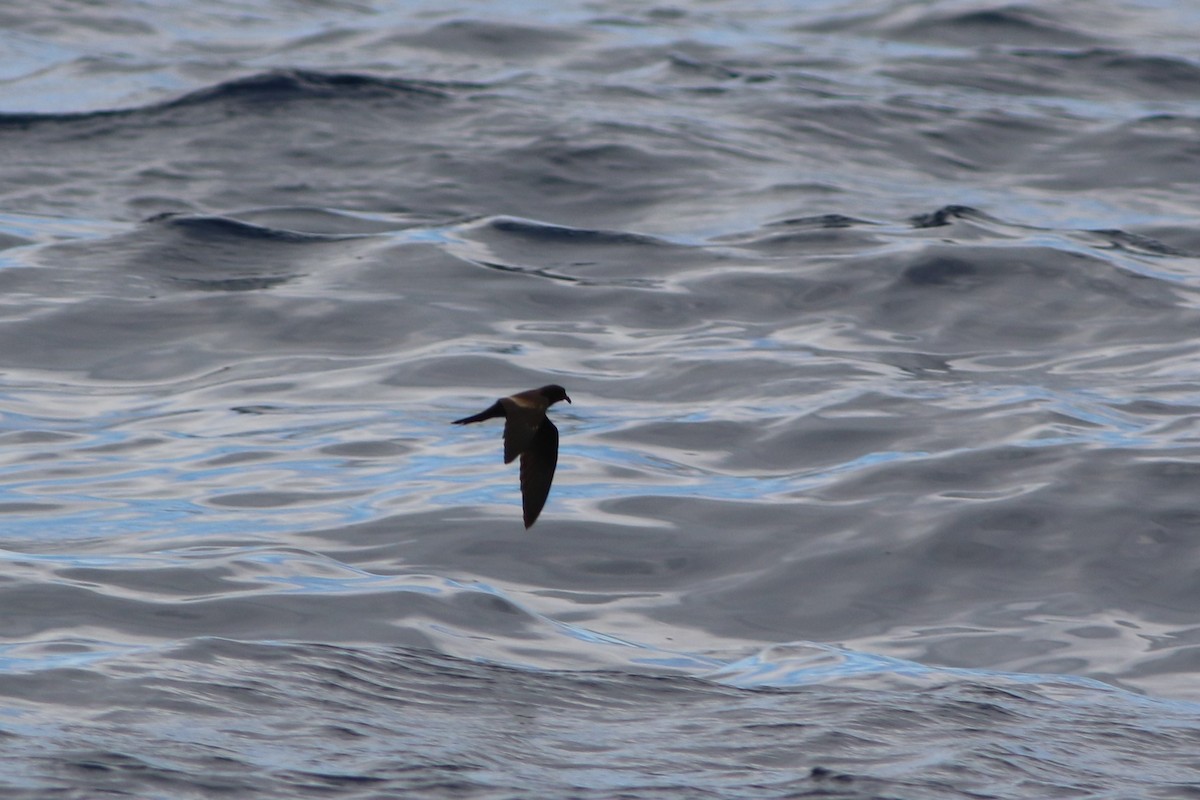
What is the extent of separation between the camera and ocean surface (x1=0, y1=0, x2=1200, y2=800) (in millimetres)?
5613

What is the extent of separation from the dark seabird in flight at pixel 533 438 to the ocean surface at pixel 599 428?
0.75m

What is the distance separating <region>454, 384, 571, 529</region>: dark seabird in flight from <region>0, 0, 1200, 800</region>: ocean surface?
0.75 metres

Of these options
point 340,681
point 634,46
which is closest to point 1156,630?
point 340,681

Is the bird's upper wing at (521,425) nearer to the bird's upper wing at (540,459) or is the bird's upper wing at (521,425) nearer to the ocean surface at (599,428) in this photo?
the bird's upper wing at (540,459)

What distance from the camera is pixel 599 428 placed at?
29.7ft

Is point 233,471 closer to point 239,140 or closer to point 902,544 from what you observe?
point 902,544

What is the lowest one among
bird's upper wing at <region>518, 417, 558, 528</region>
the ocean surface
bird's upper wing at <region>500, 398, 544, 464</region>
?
the ocean surface

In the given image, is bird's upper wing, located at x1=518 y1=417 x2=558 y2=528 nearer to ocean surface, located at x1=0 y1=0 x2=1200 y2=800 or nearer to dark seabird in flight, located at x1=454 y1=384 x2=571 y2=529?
dark seabird in flight, located at x1=454 y1=384 x2=571 y2=529

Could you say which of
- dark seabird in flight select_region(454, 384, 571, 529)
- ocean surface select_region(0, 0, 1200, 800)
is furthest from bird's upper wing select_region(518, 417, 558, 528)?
ocean surface select_region(0, 0, 1200, 800)

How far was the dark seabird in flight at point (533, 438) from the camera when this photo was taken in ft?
17.9

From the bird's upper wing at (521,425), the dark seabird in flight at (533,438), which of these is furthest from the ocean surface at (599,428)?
the bird's upper wing at (521,425)

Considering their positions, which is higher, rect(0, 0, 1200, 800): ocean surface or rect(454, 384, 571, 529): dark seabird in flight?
rect(454, 384, 571, 529): dark seabird in flight

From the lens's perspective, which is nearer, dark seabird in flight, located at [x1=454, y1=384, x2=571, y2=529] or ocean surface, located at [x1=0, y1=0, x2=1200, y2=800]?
dark seabird in flight, located at [x1=454, y1=384, x2=571, y2=529]

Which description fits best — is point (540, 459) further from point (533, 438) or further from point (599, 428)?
point (599, 428)
